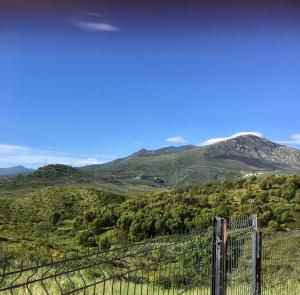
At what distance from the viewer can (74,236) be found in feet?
Result: 130

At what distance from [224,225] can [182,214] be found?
2923 centimetres

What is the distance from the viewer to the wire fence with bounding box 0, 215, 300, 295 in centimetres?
344

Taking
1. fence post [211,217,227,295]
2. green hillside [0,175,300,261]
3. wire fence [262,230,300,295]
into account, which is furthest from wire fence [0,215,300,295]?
green hillside [0,175,300,261]

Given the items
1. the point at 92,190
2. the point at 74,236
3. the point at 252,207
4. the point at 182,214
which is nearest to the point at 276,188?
the point at 252,207

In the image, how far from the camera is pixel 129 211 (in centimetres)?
4244

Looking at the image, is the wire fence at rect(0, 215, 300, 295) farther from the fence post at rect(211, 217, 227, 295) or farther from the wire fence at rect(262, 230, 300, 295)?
the wire fence at rect(262, 230, 300, 295)

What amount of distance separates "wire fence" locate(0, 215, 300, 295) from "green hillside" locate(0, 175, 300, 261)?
21.5m

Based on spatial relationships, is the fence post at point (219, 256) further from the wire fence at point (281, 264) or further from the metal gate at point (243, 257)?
the wire fence at point (281, 264)

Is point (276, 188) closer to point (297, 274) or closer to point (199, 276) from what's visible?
point (297, 274)

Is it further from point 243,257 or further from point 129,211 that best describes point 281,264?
point 129,211

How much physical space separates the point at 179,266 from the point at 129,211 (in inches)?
1503

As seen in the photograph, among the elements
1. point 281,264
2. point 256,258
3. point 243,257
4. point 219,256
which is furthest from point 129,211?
point 219,256

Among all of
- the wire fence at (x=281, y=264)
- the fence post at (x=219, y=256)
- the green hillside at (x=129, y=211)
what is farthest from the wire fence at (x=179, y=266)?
the green hillside at (x=129, y=211)

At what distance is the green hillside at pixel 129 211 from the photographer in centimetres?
3169
